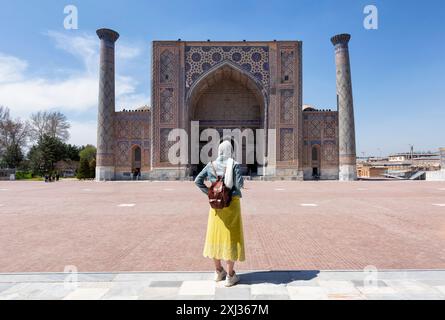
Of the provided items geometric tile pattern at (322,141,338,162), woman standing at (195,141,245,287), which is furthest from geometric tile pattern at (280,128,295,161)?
woman standing at (195,141,245,287)

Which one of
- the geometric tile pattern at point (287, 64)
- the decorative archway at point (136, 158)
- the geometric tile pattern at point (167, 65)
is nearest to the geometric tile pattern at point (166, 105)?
the geometric tile pattern at point (167, 65)

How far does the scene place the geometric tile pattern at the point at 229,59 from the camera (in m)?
30.7

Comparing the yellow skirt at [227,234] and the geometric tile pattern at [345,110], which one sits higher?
the geometric tile pattern at [345,110]

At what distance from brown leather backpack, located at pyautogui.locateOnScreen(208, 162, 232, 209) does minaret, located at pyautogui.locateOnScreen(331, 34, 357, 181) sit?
28.6 metres

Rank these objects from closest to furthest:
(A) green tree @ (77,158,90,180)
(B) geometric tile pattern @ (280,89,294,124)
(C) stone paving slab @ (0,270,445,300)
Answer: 1. (C) stone paving slab @ (0,270,445,300)
2. (B) geometric tile pattern @ (280,89,294,124)
3. (A) green tree @ (77,158,90,180)

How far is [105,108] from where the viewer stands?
29312 mm

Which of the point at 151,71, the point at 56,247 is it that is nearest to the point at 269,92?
the point at 151,71

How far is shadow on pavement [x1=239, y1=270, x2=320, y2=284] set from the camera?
376 centimetres

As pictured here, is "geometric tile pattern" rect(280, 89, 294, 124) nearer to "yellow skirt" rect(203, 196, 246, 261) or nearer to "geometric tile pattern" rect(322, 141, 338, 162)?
"geometric tile pattern" rect(322, 141, 338, 162)

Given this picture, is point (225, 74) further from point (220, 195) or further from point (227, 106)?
point (220, 195)

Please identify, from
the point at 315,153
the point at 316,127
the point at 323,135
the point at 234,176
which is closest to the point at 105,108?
the point at 316,127

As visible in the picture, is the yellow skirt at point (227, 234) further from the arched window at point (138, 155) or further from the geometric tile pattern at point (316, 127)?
the geometric tile pattern at point (316, 127)

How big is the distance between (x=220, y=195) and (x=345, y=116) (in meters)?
29.0

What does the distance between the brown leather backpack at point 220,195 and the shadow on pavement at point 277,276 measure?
1.02 m
